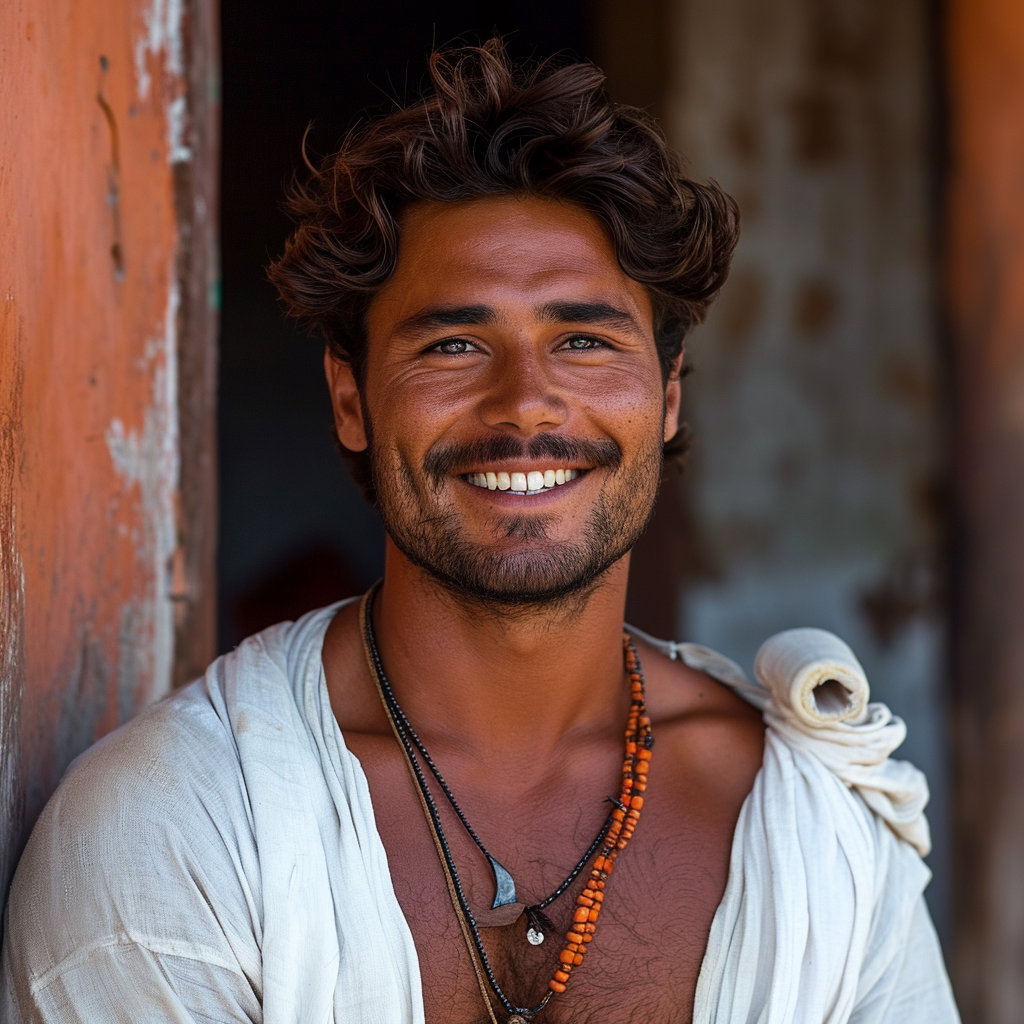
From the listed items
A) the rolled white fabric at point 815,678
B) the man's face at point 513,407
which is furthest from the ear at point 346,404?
the rolled white fabric at point 815,678

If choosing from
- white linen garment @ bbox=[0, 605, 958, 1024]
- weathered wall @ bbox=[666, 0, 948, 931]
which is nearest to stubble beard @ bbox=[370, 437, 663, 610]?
white linen garment @ bbox=[0, 605, 958, 1024]

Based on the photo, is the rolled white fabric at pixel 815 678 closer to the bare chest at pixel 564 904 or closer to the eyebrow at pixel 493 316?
the bare chest at pixel 564 904

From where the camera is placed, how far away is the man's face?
6.46 ft

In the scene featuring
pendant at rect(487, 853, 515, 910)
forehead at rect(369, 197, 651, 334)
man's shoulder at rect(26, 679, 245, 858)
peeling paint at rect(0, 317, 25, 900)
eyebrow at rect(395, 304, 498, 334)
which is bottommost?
pendant at rect(487, 853, 515, 910)

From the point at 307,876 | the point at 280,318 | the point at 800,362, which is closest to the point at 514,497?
the point at 307,876

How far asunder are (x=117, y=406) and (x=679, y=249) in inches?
43.5

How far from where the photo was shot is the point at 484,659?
2094 millimetres

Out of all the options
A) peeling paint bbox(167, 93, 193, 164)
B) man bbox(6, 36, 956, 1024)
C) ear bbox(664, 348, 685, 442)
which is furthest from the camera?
peeling paint bbox(167, 93, 193, 164)

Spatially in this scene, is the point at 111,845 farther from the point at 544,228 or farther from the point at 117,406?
the point at 544,228

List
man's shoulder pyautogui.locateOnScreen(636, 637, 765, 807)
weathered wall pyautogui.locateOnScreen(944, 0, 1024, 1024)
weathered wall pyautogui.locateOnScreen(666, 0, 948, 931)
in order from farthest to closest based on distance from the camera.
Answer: weathered wall pyautogui.locateOnScreen(666, 0, 948, 931)
weathered wall pyautogui.locateOnScreen(944, 0, 1024, 1024)
man's shoulder pyautogui.locateOnScreen(636, 637, 765, 807)

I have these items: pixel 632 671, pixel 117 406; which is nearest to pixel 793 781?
pixel 632 671

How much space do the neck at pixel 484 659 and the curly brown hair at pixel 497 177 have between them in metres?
0.47

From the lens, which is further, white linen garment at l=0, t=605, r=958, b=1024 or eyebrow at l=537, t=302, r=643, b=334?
eyebrow at l=537, t=302, r=643, b=334

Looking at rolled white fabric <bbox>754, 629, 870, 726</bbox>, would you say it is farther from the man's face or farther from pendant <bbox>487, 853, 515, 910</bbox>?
pendant <bbox>487, 853, 515, 910</bbox>
